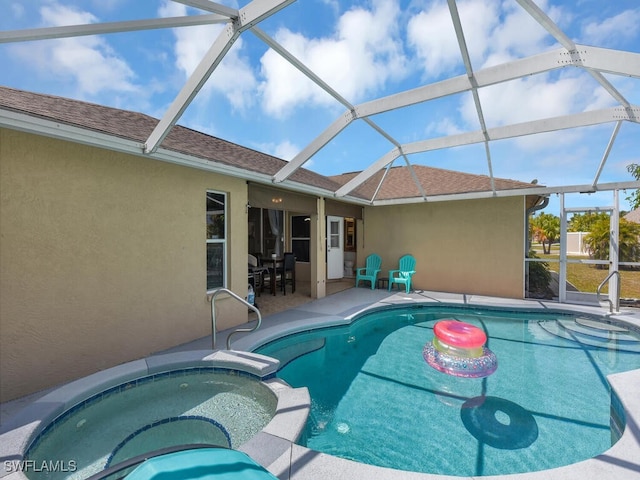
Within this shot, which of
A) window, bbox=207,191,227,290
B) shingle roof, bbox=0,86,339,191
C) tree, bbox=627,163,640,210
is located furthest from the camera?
tree, bbox=627,163,640,210

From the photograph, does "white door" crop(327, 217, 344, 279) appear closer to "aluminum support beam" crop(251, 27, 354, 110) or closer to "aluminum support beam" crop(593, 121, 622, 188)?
"aluminum support beam" crop(251, 27, 354, 110)

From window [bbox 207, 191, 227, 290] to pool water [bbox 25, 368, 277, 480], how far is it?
215 centimetres

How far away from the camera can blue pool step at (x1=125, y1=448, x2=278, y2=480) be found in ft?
4.19

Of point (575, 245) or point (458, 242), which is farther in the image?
point (458, 242)

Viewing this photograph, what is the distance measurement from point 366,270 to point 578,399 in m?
7.42

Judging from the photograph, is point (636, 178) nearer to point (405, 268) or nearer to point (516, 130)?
point (405, 268)

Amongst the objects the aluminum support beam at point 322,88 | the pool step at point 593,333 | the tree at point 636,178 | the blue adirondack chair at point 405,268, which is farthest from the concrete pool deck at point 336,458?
the tree at point 636,178

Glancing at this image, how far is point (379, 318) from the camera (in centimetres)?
762

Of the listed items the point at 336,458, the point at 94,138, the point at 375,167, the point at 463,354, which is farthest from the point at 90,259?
the point at 375,167

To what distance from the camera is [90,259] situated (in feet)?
13.2

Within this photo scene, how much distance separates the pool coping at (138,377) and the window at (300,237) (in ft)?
23.8

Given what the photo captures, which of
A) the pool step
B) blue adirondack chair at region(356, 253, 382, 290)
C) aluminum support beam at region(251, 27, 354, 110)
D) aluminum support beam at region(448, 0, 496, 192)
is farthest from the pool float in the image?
blue adirondack chair at region(356, 253, 382, 290)

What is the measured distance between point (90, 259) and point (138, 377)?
5.68 feet

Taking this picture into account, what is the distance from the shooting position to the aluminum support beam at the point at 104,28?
2.70m
